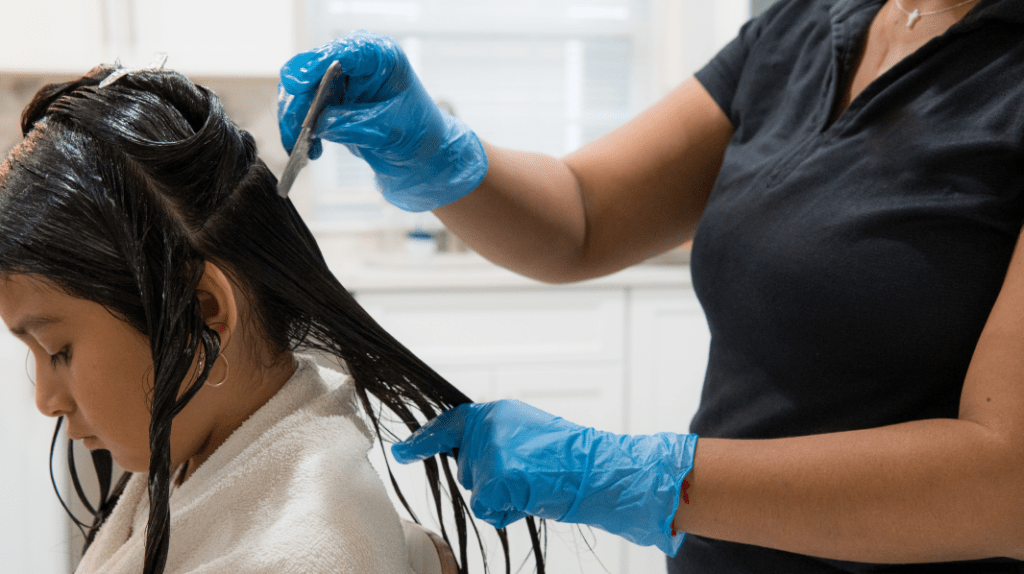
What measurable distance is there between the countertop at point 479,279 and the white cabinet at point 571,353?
19 millimetres

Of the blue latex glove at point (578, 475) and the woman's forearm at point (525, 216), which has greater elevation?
the woman's forearm at point (525, 216)

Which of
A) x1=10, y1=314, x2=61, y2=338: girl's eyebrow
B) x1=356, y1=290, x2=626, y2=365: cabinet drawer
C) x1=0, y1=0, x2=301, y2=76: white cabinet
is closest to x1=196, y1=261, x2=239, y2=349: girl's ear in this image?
x1=10, y1=314, x2=61, y2=338: girl's eyebrow

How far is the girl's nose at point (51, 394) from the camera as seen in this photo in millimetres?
708

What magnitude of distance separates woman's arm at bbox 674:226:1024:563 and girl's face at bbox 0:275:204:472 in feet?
1.68

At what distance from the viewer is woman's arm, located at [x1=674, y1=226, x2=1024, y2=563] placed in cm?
60

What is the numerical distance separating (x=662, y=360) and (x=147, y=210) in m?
1.57

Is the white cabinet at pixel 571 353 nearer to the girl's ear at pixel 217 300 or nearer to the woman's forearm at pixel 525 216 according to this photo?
the woman's forearm at pixel 525 216

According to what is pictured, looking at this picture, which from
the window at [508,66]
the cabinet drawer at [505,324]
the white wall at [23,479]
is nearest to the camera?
the white wall at [23,479]

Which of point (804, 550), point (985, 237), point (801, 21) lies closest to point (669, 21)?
point (801, 21)

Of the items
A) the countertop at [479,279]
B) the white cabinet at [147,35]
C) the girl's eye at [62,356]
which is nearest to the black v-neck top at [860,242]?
the girl's eye at [62,356]

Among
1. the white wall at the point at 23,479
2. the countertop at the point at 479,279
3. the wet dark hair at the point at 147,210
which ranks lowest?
the white wall at the point at 23,479

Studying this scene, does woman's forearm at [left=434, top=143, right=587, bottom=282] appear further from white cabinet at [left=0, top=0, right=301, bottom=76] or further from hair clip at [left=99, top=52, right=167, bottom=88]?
white cabinet at [left=0, top=0, right=301, bottom=76]

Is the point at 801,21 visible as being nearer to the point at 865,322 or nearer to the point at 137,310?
the point at 865,322

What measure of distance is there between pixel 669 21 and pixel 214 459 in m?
2.32
